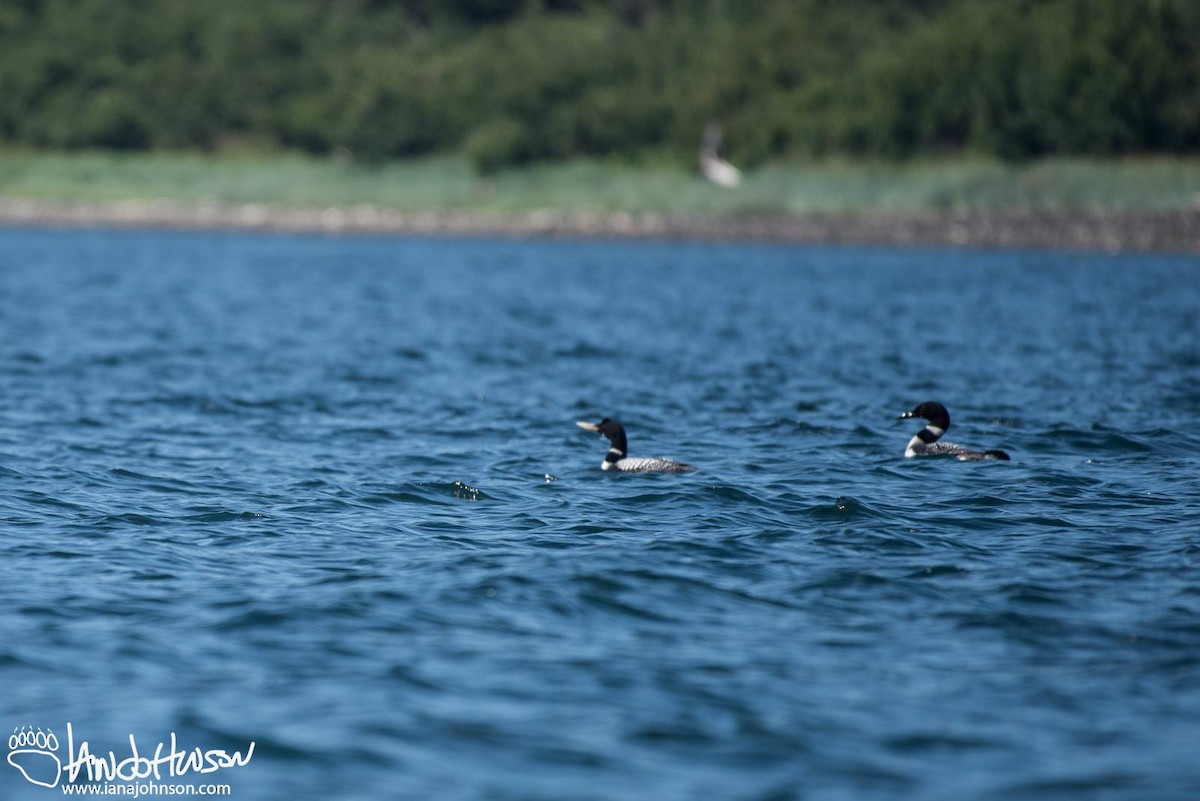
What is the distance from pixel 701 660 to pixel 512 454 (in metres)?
8.00

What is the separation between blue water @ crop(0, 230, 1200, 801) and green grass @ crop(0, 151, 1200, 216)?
1671 inches

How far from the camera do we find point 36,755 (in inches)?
322

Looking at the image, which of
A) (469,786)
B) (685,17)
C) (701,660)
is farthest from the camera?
(685,17)

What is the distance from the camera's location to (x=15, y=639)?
32.6 feet

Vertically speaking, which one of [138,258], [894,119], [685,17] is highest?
[685,17]

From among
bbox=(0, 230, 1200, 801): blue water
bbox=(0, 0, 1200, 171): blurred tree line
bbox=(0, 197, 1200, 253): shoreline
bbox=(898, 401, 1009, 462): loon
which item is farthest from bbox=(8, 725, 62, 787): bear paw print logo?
bbox=(0, 0, 1200, 171): blurred tree line

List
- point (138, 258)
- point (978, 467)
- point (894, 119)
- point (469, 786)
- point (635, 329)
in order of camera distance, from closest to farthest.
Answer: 1. point (469, 786)
2. point (978, 467)
3. point (635, 329)
4. point (138, 258)
5. point (894, 119)

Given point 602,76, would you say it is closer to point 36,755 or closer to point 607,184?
point 607,184

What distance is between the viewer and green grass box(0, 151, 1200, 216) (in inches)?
2680

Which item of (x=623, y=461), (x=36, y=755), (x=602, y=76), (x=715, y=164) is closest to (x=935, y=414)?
(x=623, y=461)

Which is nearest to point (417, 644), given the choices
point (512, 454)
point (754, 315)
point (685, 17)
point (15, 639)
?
point (15, 639)

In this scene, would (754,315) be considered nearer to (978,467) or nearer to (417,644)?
(978,467)

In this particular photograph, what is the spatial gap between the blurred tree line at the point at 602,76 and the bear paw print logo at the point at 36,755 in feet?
225

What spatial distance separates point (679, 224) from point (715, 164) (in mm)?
3807
